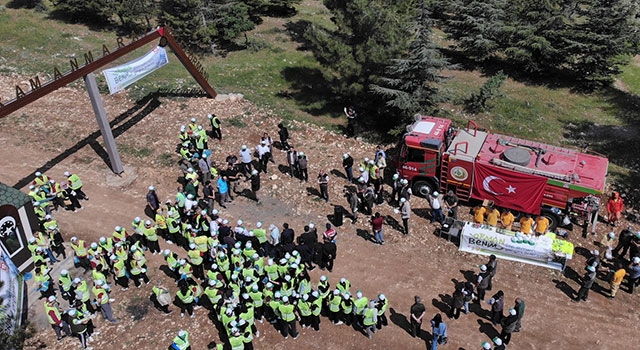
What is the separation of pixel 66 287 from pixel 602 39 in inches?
1145

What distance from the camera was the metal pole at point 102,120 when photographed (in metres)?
A: 20.0

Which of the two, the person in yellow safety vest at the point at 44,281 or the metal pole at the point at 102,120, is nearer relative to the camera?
the person in yellow safety vest at the point at 44,281

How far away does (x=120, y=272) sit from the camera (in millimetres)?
15898

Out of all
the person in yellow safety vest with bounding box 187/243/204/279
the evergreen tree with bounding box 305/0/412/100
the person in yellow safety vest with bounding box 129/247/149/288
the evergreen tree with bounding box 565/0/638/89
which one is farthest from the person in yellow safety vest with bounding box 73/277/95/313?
the evergreen tree with bounding box 565/0/638/89

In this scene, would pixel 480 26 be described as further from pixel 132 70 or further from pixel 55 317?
pixel 55 317

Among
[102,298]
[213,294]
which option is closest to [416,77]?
[213,294]

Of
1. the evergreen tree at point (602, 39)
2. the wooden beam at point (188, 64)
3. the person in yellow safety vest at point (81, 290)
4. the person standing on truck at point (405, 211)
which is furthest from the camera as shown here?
the evergreen tree at point (602, 39)

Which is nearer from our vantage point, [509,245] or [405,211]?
[509,245]

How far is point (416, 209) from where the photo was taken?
790 inches

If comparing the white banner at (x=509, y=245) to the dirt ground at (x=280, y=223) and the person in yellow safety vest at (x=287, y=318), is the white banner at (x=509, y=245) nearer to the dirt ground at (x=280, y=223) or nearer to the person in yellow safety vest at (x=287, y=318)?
the dirt ground at (x=280, y=223)

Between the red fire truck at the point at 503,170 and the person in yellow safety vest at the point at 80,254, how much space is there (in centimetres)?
1233

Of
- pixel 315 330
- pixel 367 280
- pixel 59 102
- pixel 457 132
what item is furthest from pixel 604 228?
pixel 59 102

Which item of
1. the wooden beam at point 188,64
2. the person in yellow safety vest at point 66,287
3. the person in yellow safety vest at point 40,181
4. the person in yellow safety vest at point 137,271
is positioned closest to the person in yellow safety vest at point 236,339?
the person in yellow safety vest at point 137,271

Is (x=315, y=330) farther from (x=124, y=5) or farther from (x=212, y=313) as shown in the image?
(x=124, y=5)
